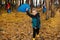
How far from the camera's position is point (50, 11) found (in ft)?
74.6

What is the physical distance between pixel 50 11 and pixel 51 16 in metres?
0.74

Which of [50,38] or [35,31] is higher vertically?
[35,31]

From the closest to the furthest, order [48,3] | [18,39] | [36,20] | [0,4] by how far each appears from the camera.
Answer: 1. [36,20]
2. [18,39]
3. [48,3]
4. [0,4]

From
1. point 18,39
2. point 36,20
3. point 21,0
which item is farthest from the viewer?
point 21,0

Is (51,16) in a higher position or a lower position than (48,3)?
lower

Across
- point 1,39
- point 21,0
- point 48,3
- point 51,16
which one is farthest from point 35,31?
point 21,0

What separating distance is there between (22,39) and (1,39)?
1135mm

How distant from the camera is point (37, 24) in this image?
961 centimetres

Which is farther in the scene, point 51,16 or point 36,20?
point 51,16

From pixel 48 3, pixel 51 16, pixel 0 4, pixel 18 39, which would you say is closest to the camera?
pixel 18 39

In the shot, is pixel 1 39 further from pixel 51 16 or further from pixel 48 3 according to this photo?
pixel 51 16

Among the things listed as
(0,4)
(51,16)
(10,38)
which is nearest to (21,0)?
(0,4)

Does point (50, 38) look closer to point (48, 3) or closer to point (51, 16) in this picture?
point (48, 3)

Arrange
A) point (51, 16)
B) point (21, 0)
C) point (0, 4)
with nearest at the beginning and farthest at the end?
point (51, 16) < point (0, 4) < point (21, 0)
